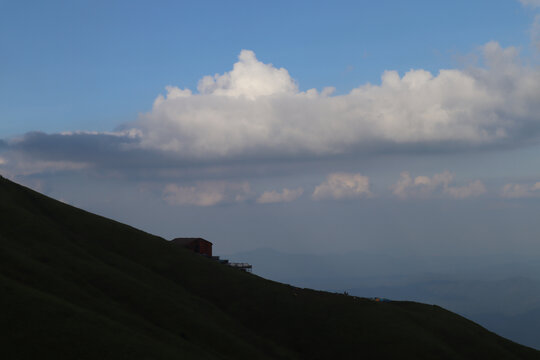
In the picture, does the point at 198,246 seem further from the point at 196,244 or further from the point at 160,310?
the point at 160,310

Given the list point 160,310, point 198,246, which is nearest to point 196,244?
point 198,246

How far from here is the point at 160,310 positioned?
70.2 m

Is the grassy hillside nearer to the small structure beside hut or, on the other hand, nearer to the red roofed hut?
the red roofed hut

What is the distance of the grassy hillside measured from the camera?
52.1 meters

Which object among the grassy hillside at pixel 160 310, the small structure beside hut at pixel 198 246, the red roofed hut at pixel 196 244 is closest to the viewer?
the grassy hillside at pixel 160 310

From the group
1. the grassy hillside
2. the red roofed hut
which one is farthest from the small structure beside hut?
the grassy hillside

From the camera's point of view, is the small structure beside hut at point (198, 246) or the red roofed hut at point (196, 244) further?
the red roofed hut at point (196, 244)

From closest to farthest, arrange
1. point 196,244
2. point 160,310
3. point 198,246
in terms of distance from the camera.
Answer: point 160,310, point 196,244, point 198,246

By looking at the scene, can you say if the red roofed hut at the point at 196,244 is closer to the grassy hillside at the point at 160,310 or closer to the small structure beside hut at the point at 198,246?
the small structure beside hut at the point at 198,246

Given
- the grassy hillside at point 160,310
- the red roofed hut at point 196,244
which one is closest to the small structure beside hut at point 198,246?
the red roofed hut at point 196,244

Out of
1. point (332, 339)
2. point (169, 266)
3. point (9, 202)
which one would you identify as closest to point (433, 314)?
point (332, 339)

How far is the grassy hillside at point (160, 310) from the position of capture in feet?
171

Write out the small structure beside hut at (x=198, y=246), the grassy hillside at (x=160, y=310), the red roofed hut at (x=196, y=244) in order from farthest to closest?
the red roofed hut at (x=196, y=244)
the small structure beside hut at (x=198, y=246)
the grassy hillside at (x=160, y=310)

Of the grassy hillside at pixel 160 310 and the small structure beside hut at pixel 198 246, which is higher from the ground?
the small structure beside hut at pixel 198 246
